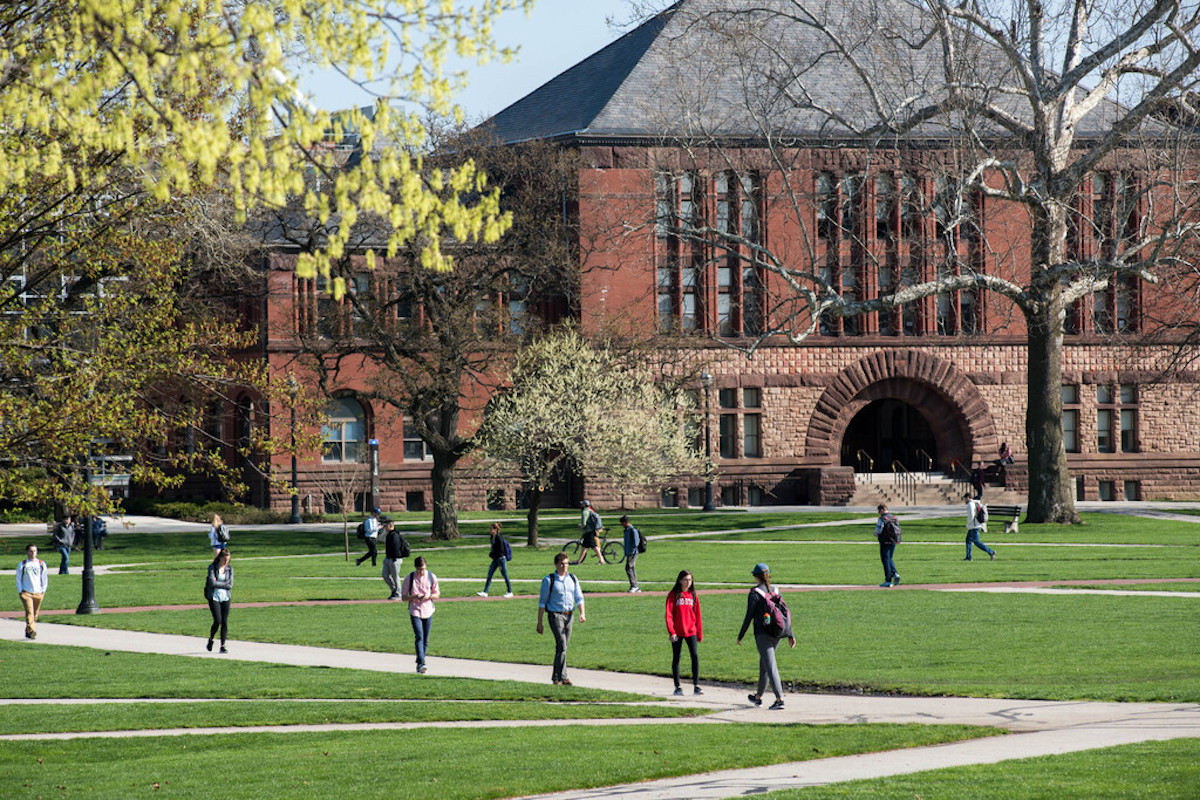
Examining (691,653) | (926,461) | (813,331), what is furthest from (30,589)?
(926,461)

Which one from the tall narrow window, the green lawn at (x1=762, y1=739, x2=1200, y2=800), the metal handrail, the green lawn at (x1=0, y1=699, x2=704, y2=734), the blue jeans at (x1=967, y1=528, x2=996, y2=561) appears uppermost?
the tall narrow window

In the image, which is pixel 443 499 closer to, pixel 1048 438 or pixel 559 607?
pixel 1048 438

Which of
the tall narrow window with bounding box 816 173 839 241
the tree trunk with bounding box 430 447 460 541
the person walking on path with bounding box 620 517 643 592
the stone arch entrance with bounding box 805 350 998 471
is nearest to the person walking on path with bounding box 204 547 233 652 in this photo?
the person walking on path with bounding box 620 517 643 592

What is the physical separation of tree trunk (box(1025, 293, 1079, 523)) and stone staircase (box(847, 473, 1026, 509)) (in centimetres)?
1173

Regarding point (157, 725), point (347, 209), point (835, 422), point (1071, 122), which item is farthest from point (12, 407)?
point (835, 422)

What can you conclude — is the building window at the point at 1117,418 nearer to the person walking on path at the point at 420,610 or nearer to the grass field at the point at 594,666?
the grass field at the point at 594,666

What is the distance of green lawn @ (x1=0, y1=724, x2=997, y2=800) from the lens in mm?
11812

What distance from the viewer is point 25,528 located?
163 feet

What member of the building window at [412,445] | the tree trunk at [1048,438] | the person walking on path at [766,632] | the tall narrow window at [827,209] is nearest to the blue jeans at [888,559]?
the person walking on path at [766,632]

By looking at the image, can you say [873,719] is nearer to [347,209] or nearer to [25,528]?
[347,209]

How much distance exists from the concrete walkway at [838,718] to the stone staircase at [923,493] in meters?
36.2

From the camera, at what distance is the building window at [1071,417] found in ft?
190

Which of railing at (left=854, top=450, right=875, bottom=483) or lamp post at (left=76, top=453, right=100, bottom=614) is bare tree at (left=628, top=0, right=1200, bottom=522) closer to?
railing at (left=854, top=450, right=875, bottom=483)

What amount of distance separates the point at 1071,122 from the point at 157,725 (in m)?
32.3
